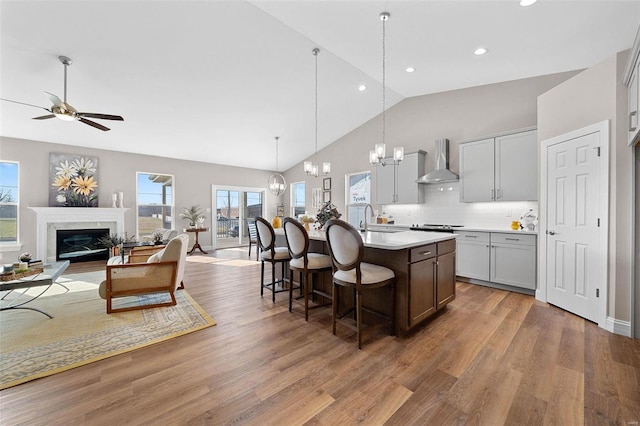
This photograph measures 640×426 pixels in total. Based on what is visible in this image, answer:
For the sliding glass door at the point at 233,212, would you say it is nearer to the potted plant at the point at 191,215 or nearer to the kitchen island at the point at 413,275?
the potted plant at the point at 191,215

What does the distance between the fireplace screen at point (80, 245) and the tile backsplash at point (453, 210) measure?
6.87m

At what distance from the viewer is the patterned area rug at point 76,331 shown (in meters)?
2.05

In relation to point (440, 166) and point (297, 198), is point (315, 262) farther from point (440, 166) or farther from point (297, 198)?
point (297, 198)

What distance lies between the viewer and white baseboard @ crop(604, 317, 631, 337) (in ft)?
8.16

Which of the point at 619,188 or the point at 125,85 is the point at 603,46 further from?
the point at 125,85

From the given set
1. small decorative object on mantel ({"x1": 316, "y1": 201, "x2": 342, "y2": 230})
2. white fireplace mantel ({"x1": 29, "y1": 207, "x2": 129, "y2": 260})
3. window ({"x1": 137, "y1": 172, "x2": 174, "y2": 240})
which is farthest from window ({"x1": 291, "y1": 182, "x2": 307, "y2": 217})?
small decorative object on mantel ({"x1": 316, "y1": 201, "x2": 342, "y2": 230})

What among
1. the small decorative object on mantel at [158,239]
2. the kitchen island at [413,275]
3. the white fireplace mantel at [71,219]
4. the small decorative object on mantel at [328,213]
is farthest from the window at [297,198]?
the kitchen island at [413,275]

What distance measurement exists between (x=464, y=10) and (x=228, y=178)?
7.25m

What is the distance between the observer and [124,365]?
6.68ft

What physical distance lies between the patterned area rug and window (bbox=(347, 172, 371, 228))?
4.52m

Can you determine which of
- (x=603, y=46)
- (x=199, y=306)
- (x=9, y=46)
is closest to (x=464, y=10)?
(x=603, y=46)

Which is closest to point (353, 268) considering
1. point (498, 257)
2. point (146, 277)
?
point (146, 277)

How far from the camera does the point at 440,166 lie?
5078 millimetres

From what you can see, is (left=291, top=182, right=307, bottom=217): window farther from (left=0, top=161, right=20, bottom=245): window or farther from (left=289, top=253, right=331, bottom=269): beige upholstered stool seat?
(left=0, top=161, right=20, bottom=245): window
